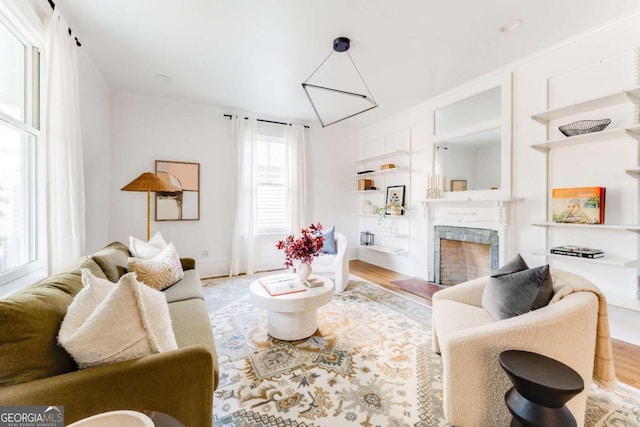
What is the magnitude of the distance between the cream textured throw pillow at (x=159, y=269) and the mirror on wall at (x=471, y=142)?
370 centimetres

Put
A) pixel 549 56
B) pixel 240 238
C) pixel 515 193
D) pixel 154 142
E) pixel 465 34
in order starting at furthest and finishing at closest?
pixel 240 238 → pixel 154 142 → pixel 515 193 → pixel 549 56 → pixel 465 34

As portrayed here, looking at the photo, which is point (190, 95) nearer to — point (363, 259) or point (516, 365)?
point (363, 259)

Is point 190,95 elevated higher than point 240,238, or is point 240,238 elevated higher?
point 190,95

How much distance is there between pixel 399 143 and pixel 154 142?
159 inches

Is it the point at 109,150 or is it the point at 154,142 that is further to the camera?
the point at 154,142

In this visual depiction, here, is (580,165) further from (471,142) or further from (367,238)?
(367,238)

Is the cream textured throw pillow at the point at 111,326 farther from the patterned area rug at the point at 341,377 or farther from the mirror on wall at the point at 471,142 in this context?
the mirror on wall at the point at 471,142

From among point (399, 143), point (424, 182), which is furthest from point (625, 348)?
point (399, 143)

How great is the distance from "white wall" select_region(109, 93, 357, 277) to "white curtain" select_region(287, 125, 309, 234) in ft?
0.93

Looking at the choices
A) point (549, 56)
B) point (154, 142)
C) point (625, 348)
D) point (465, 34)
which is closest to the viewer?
point (625, 348)

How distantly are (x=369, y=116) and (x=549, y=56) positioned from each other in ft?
8.91

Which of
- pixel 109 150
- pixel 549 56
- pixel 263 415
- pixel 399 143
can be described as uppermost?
pixel 549 56

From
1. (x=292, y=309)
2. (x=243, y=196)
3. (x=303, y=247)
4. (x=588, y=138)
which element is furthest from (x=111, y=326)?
(x=588, y=138)

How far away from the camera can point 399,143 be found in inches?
194
